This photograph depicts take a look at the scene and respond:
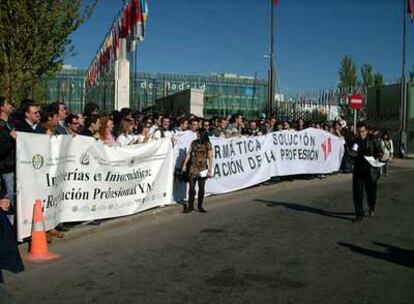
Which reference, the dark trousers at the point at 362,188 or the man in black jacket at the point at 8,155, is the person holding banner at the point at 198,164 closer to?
the dark trousers at the point at 362,188

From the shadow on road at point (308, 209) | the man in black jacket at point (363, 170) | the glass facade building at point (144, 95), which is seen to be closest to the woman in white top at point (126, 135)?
the shadow on road at point (308, 209)

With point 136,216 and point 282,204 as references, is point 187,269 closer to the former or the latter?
point 136,216

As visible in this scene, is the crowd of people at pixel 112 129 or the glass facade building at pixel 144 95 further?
the glass facade building at pixel 144 95

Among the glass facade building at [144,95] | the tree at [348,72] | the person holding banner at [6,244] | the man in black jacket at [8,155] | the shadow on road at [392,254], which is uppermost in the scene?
the tree at [348,72]

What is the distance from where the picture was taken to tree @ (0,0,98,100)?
44.3ft

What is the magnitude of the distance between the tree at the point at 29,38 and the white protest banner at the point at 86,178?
4.11 m

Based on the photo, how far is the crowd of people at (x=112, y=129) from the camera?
7848mm

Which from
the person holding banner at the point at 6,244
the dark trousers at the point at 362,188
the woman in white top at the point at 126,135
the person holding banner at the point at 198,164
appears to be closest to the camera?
the person holding banner at the point at 6,244

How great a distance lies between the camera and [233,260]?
25.0 ft

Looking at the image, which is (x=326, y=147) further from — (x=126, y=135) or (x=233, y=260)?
(x=233, y=260)

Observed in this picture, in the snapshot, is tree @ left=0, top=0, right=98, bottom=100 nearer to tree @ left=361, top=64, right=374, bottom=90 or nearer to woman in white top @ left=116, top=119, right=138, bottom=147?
woman in white top @ left=116, top=119, right=138, bottom=147

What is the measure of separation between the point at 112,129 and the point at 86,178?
1.97m

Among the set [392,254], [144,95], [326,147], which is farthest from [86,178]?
[144,95]

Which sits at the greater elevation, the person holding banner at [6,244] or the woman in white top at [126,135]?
the woman in white top at [126,135]
